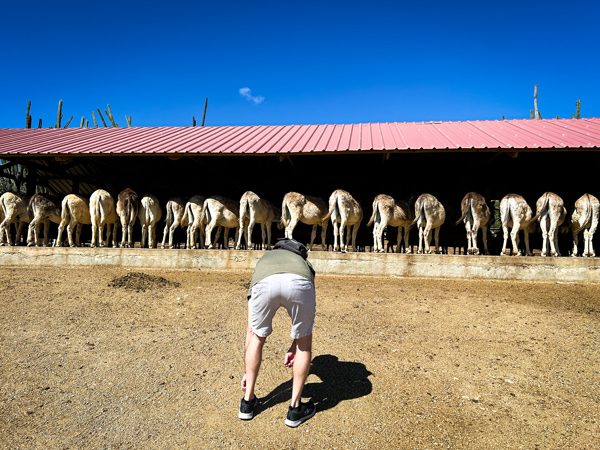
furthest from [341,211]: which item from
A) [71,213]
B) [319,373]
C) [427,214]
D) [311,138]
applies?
[71,213]

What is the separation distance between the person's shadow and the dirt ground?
0.06 feet

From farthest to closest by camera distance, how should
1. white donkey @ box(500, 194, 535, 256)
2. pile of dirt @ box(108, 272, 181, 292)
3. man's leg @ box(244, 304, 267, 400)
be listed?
1. white donkey @ box(500, 194, 535, 256)
2. pile of dirt @ box(108, 272, 181, 292)
3. man's leg @ box(244, 304, 267, 400)

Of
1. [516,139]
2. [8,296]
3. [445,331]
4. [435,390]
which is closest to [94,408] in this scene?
[435,390]

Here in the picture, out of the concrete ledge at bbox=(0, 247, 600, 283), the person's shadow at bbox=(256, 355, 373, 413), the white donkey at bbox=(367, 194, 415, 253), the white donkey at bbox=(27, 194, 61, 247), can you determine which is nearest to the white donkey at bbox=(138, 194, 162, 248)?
the concrete ledge at bbox=(0, 247, 600, 283)

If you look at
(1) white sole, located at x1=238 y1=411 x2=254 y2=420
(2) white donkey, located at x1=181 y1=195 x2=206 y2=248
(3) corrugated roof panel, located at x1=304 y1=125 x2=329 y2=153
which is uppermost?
(3) corrugated roof panel, located at x1=304 y1=125 x2=329 y2=153

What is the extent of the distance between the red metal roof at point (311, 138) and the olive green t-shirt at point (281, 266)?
717 centimetres

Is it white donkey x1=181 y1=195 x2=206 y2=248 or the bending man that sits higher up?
white donkey x1=181 y1=195 x2=206 y2=248

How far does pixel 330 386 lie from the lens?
3428 millimetres

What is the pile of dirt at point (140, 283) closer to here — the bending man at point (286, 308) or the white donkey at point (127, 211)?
the white donkey at point (127, 211)

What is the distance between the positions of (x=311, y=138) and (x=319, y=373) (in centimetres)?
940

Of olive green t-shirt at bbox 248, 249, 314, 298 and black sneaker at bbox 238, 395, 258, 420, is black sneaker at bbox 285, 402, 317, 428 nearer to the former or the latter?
black sneaker at bbox 238, 395, 258, 420

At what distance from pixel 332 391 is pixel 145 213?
29.7ft

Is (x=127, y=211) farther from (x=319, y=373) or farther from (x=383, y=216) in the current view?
(x=319, y=373)

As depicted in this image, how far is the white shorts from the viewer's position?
2666mm
